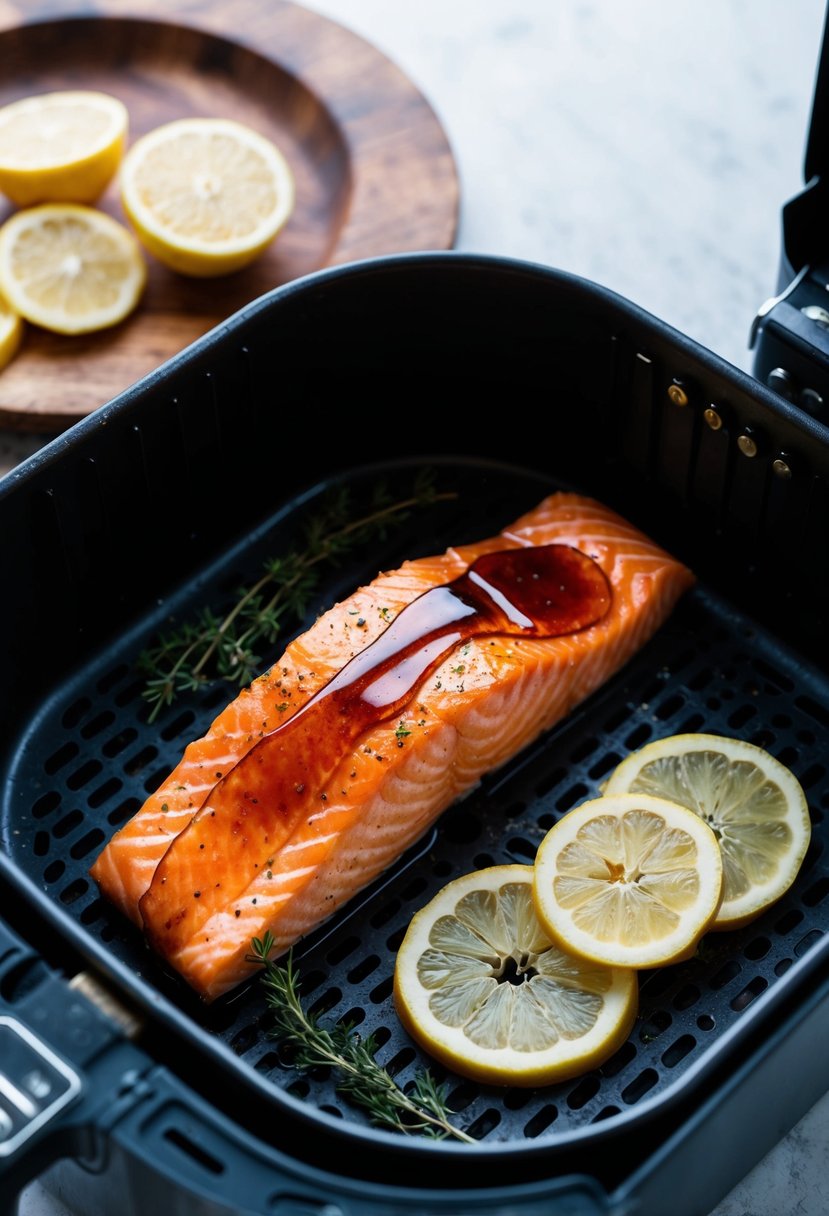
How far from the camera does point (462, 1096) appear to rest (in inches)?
64.1

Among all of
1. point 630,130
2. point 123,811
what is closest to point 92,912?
point 123,811

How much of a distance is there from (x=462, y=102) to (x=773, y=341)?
107cm

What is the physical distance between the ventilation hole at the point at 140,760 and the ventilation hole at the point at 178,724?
0.03m

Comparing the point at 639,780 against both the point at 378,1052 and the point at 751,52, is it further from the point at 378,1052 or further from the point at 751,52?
the point at 751,52

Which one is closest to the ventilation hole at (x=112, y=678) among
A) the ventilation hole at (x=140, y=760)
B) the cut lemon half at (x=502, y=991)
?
the ventilation hole at (x=140, y=760)

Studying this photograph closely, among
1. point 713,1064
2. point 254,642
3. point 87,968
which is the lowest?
point 713,1064

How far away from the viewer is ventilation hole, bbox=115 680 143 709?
6.43ft

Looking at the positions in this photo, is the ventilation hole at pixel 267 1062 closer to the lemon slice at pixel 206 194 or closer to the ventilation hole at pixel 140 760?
the ventilation hole at pixel 140 760

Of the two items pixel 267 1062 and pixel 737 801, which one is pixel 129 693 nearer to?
pixel 267 1062

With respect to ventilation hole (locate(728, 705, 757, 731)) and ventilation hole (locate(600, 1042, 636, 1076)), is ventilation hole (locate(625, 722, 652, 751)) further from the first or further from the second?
ventilation hole (locate(600, 1042, 636, 1076))

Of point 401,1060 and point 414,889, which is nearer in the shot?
point 401,1060

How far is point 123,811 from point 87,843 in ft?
0.20

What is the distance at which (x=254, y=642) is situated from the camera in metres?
2.01

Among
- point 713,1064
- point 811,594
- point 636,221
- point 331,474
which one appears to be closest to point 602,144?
point 636,221
